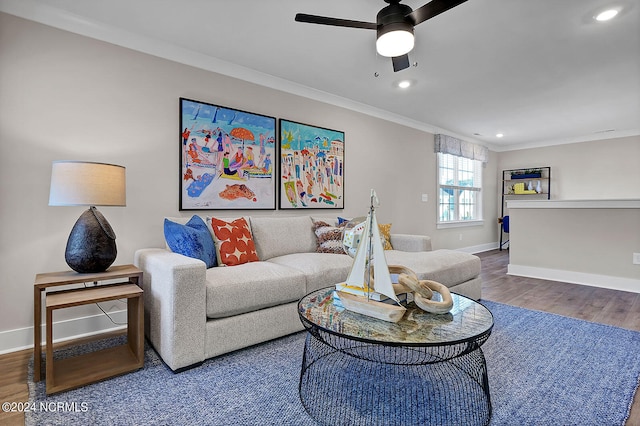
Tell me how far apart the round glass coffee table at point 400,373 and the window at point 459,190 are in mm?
4244

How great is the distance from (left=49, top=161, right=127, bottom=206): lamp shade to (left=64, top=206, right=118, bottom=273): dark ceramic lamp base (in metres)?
0.16

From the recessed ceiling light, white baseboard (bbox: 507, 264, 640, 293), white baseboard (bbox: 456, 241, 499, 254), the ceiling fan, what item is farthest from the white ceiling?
white baseboard (bbox: 456, 241, 499, 254)

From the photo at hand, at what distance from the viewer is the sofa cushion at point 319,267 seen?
245cm

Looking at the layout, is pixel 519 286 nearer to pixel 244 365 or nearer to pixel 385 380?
pixel 385 380

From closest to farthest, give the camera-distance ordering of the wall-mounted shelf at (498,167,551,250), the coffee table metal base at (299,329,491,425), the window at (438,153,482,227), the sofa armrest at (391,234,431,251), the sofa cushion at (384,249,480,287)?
1. the coffee table metal base at (299,329,491,425)
2. the sofa cushion at (384,249,480,287)
3. the sofa armrest at (391,234,431,251)
4. the window at (438,153,482,227)
5. the wall-mounted shelf at (498,167,551,250)

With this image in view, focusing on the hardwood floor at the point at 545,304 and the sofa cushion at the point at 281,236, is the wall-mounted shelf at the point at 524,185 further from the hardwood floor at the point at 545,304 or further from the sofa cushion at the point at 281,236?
the sofa cushion at the point at 281,236

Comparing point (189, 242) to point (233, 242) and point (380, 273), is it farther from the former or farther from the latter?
point (380, 273)

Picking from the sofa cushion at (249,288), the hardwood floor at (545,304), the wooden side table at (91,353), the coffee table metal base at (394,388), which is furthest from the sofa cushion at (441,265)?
the wooden side table at (91,353)

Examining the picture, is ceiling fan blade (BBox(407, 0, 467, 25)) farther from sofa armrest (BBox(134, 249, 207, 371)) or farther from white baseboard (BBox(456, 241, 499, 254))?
white baseboard (BBox(456, 241, 499, 254))

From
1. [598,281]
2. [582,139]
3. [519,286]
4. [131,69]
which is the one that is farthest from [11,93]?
[582,139]

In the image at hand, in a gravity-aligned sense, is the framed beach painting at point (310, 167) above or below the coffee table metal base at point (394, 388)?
above

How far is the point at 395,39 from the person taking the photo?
200cm

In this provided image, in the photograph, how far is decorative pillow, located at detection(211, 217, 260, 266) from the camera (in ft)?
8.21

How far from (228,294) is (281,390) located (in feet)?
2.08
